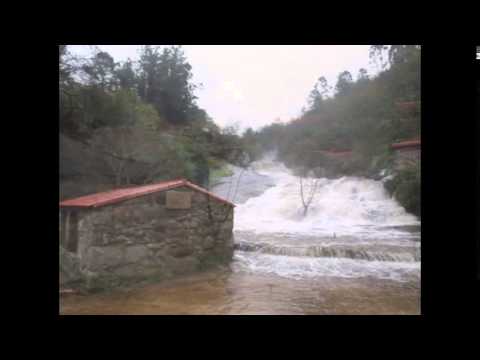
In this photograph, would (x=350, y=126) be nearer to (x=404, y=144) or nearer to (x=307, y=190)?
(x=404, y=144)

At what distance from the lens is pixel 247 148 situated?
423 cm

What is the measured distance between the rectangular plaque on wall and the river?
2.14 feet

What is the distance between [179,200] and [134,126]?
1282 millimetres

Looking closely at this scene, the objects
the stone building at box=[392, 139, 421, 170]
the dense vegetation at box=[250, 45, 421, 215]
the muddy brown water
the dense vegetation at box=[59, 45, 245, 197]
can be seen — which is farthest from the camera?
the dense vegetation at box=[250, 45, 421, 215]

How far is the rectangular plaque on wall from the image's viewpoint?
104 inches

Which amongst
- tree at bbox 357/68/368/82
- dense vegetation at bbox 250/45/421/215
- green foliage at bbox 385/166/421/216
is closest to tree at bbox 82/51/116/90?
dense vegetation at bbox 250/45/421/215

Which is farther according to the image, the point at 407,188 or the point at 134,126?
the point at 407,188

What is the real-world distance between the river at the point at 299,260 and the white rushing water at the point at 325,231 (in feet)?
0.04

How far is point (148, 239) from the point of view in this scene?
2543mm

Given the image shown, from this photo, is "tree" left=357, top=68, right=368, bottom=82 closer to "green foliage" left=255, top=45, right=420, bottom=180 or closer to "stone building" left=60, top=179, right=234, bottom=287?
"green foliage" left=255, top=45, right=420, bottom=180

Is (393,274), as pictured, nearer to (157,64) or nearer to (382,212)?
(382,212)

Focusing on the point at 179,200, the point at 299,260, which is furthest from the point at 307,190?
the point at 179,200
